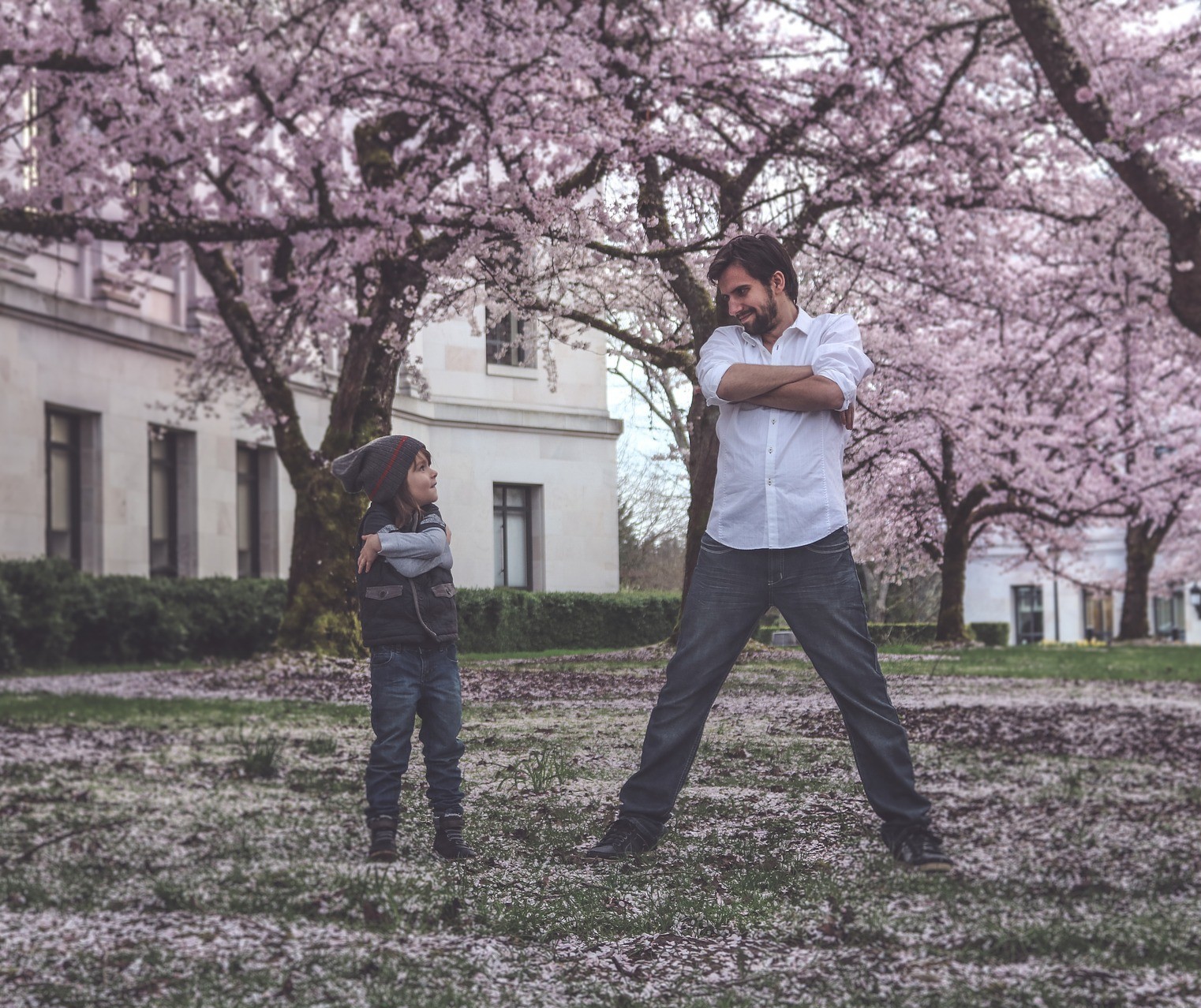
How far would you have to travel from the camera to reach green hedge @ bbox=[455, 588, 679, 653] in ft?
32.6

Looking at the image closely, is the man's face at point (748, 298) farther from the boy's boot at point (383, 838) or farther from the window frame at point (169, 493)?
the window frame at point (169, 493)

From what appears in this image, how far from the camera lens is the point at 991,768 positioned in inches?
311

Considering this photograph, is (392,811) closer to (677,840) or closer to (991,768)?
(677,840)

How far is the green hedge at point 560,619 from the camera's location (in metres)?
9.93

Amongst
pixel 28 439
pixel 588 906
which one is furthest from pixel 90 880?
pixel 28 439

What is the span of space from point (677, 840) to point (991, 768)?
363cm

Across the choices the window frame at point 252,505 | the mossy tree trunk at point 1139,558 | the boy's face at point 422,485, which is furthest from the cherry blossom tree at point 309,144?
the mossy tree trunk at point 1139,558

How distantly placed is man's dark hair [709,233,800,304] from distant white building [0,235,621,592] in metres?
14.7

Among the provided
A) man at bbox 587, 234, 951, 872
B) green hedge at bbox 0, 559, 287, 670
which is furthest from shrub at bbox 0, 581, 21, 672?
man at bbox 587, 234, 951, 872

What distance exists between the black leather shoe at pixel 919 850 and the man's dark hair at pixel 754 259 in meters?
1.50

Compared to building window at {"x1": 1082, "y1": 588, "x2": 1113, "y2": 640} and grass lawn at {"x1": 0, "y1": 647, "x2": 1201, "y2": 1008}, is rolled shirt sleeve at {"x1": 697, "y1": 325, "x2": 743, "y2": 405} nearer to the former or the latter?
grass lawn at {"x1": 0, "y1": 647, "x2": 1201, "y2": 1008}

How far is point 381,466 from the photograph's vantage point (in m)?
2.32

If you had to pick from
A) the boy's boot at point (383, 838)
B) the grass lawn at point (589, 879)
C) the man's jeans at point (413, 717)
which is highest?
the man's jeans at point (413, 717)

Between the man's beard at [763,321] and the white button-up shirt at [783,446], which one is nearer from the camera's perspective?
the man's beard at [763,321]
